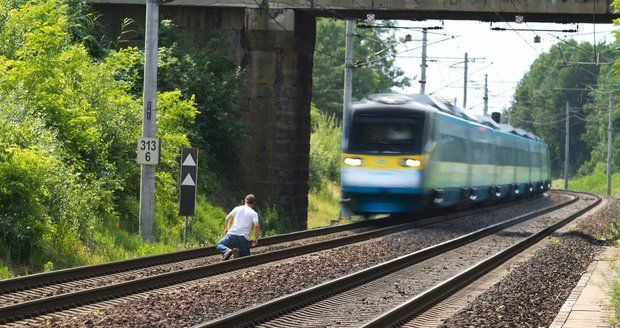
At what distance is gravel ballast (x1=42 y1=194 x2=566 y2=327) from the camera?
12.0 meters

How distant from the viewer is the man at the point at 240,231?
60.2 ft

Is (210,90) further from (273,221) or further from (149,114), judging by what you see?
(149,114)

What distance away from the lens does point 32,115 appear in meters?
20.3

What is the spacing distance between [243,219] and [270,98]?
1071cm

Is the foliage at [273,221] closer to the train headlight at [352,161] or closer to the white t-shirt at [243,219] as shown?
the train headlight at [352,161]

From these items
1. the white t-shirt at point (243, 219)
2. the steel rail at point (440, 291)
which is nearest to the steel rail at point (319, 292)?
the steel rail at point (440, 291)

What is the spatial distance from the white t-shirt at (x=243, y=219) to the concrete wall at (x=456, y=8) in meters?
10.5

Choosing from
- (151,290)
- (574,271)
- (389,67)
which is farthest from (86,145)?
(389,67)

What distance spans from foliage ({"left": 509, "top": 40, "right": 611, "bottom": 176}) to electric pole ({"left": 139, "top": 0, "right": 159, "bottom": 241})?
96258mm

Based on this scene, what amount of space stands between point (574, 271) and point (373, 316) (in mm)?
6837

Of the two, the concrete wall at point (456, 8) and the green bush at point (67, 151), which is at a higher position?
the concrete wall at point (456, 8)

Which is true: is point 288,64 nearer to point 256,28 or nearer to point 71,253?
point 256,28

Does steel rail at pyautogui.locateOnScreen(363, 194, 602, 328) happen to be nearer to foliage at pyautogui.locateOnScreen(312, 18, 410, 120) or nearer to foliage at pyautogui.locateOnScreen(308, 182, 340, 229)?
foliage at pyautogui.locateOnScreen(308, 182, 340, 229)

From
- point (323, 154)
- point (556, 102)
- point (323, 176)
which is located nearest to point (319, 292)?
point (323, 176)
